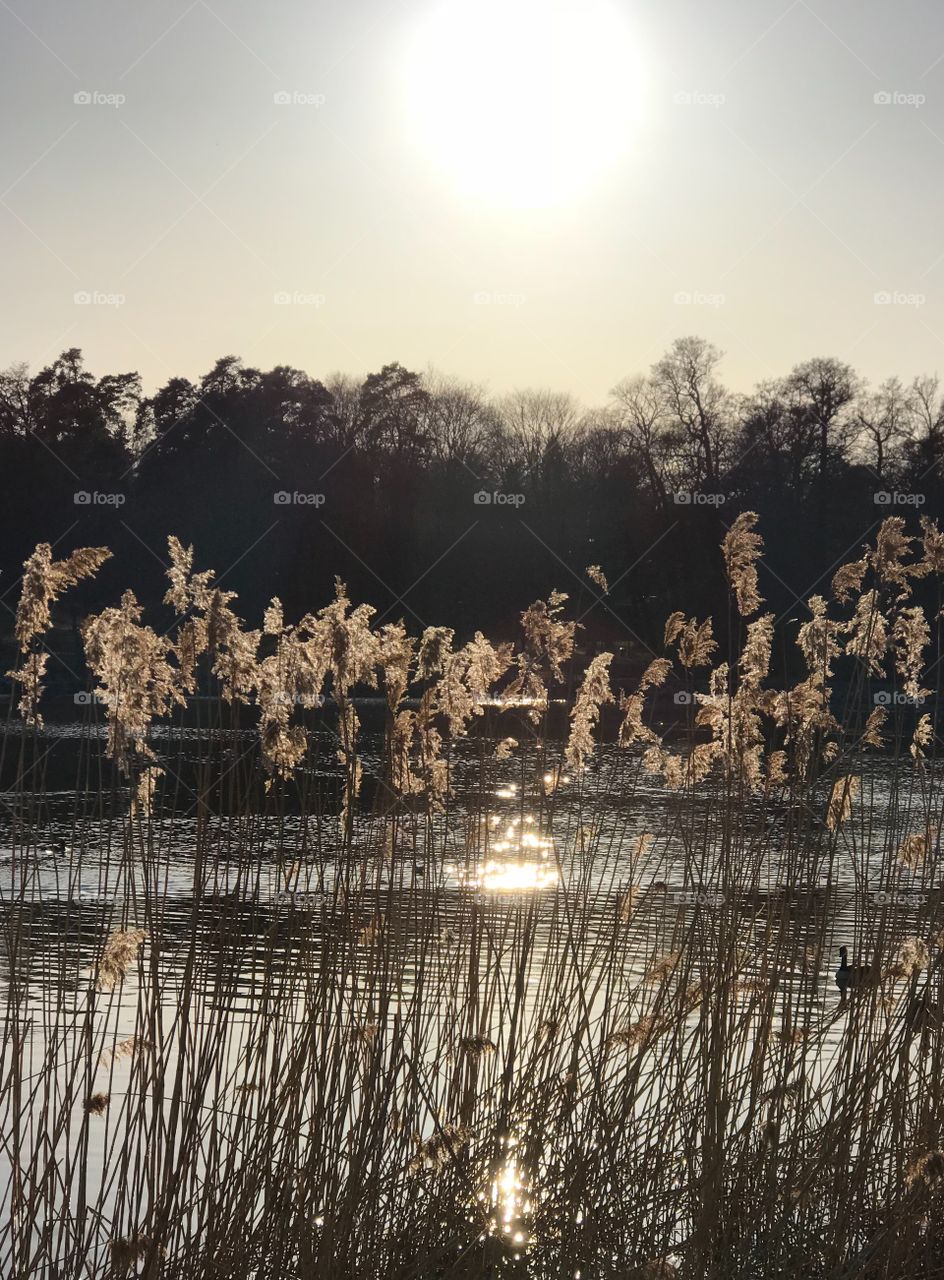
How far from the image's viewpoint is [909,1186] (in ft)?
14.4

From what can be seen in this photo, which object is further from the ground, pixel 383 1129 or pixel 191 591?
pixel 191 591

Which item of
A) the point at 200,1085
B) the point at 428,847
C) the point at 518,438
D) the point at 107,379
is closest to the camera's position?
the point at 200,1085

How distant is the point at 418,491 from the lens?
50656 millimetres

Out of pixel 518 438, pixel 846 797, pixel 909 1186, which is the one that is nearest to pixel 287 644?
pixel 846 797

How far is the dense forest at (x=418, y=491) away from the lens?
143ft

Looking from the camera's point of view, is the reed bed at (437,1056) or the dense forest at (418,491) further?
the dense forest at (418,491)

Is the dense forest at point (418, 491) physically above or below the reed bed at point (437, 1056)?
above

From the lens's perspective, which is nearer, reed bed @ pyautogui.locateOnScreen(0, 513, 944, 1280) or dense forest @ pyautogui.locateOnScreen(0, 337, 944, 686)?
reed bed @ pyautogui.locateOnScreen(0, 513, 944, 1280)

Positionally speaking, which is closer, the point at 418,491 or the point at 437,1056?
the point at 437,1056

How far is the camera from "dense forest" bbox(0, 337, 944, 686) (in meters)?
43.7

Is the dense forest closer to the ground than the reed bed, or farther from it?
farther from it

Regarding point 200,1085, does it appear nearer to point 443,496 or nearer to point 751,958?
point 751,958

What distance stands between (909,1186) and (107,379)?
47.8 meters

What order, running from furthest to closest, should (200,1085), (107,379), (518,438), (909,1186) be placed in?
(518,438) → (107,379) → (909,1186) → (200,1085)
